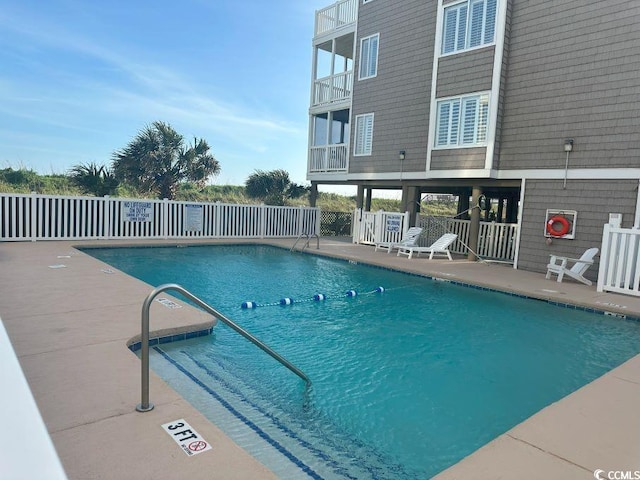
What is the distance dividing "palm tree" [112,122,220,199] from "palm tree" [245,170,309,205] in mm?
1983

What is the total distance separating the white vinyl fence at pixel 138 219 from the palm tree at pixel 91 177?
131 inches

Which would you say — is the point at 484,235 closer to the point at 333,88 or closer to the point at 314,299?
the point at 333,88

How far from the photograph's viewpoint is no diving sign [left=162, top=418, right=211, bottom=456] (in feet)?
7.99

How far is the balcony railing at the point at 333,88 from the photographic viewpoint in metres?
16.0

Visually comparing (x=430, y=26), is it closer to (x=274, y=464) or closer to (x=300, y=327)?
(x=300, y=327)

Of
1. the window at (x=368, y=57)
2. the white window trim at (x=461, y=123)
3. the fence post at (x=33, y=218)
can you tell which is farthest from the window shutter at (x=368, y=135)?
the fence post at (x=33, y=218)

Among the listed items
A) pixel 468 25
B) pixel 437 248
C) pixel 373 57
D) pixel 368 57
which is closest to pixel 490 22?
pixel 468 25

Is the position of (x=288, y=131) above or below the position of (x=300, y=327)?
above

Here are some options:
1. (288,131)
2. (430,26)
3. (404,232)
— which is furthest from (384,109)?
(288,131)

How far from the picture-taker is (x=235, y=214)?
15.5 meters

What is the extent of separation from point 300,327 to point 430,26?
10.7 metres

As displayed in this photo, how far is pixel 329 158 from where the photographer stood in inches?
646

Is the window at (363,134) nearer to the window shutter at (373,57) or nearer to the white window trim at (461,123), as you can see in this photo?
the window shutter at (373,57)

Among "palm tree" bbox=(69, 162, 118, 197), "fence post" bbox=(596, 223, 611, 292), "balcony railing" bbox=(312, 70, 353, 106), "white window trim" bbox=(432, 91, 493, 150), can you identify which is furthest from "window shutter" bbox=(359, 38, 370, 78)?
"palm tree" bbox=(69, 162, 118, 197)
